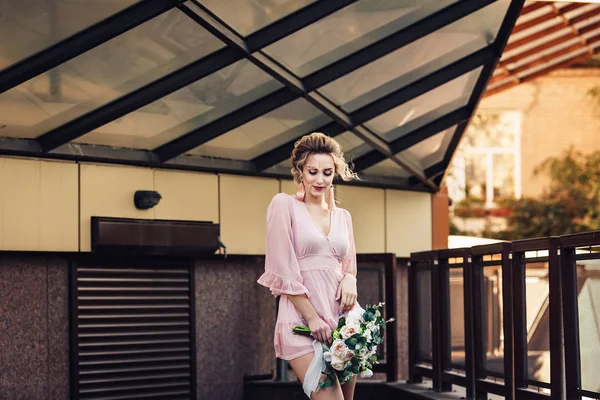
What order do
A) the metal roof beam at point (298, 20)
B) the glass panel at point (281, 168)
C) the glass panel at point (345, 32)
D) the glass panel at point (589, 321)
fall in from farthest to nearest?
the glass panel at point (281, 168) < the glass panel at point (345, 32) < the metal roof beam at point (298, 20) < the glass panel at point (589, 321)

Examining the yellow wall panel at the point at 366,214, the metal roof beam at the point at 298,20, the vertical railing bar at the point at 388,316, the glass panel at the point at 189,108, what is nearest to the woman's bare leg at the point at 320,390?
the metal roof beam at the point at 298,20

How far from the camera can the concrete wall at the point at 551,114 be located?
27953 millimetres

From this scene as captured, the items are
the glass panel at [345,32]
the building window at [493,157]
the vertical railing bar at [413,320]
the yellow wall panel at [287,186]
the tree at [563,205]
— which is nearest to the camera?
the glass panel at [345,32]

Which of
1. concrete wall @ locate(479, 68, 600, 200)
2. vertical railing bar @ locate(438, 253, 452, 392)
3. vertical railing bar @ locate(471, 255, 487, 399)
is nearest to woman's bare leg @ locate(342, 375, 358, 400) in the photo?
vertical railing bar @ locate(471, 255, 487, 399)

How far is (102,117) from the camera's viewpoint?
7480 mm

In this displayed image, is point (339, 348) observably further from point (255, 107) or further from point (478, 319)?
point (255, 107)

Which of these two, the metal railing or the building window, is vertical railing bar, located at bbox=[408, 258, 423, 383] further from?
the building window

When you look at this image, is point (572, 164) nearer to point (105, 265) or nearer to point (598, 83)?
point (598, 83)

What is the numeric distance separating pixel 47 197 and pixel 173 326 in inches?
68.0

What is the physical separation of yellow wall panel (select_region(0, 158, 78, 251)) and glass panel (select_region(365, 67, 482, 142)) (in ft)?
8.81

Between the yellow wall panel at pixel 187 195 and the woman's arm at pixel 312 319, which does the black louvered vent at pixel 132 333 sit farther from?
the woman's arm at pixel 312 319

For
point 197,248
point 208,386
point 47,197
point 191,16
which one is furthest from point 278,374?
point 191,16

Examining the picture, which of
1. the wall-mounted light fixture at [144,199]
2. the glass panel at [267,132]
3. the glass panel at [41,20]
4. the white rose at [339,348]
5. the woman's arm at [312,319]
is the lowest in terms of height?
the white rose at [339,348]

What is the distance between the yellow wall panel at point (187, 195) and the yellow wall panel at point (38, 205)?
0.88m
